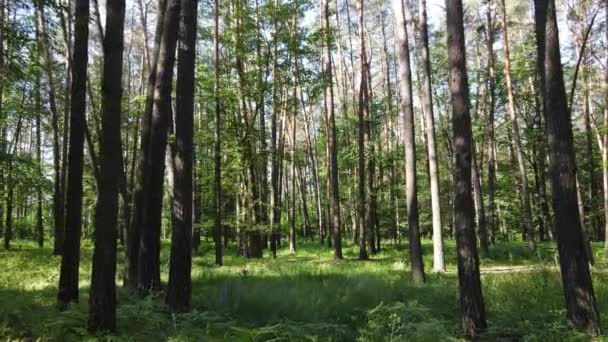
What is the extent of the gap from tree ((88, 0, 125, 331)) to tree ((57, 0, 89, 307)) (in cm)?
189


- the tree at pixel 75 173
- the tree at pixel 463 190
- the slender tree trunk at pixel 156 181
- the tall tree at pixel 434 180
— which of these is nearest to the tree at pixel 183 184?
the slender tree trunk at pixel 156 181

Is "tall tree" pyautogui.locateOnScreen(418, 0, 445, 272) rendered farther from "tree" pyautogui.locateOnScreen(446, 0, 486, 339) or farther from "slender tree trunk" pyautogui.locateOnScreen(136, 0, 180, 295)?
Answer: "slender tree trunk" pyautogui.locateOnScreen(136, 0, 180, 295)

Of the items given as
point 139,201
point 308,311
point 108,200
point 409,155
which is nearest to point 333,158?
point 409,155

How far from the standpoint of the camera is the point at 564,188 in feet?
22.2

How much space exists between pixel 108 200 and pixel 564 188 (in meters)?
6.63

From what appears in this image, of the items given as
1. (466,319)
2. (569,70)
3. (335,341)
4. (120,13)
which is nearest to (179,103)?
(120,13)

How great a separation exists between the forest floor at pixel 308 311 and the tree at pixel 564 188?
44 centimetres

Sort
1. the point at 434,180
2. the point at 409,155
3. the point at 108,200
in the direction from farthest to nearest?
the point at 434,180, the point at 409,155, the point at 108,200

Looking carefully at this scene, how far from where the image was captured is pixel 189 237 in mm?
7398

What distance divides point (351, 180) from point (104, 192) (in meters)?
24.5

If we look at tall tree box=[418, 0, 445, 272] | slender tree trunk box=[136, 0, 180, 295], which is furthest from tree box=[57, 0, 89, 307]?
tall tree box=[418, 0, 445, 272]

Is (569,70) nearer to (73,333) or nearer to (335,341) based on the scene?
(335,341)

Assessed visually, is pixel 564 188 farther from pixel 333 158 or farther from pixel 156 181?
pixel 333 158

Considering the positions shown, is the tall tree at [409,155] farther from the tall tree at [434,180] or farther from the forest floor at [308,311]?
the tall tree at [434,180]
